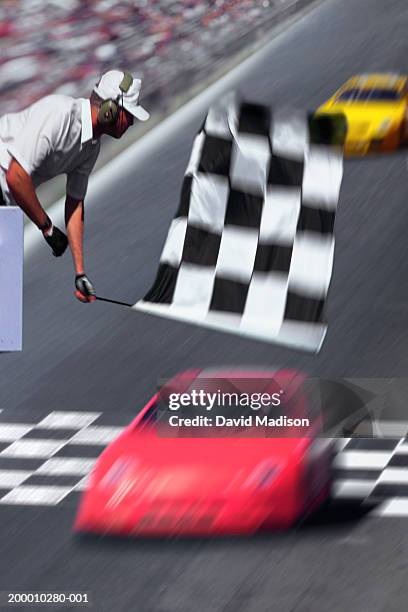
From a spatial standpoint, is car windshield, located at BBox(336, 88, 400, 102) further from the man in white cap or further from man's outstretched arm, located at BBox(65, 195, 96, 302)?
man's outstretched arm, located at BBox(65, 195, 96, 302)

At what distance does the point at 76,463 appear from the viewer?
10.5ft

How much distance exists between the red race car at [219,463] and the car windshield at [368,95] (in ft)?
2.78

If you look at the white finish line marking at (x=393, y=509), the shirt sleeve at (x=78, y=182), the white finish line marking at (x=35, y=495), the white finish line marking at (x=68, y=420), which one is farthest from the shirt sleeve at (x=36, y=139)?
the white finish line marking at (x=393, y=509)

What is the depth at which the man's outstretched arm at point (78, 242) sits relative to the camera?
3.22 m

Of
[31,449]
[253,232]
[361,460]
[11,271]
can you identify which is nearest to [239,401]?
[361,460]

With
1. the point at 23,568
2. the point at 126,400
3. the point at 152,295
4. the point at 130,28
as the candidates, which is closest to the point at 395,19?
the point at 130,28

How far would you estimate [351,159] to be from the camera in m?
3.20

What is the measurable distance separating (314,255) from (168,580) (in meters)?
1.08

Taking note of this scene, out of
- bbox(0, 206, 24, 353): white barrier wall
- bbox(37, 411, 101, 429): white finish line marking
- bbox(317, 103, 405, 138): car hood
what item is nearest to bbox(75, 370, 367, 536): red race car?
bbox(37, 411, 101, 429): white finish line marking

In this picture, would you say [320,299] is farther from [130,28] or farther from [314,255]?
[130,28]

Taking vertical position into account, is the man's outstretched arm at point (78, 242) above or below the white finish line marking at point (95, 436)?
above

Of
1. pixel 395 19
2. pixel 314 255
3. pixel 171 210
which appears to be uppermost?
pixel 395 19

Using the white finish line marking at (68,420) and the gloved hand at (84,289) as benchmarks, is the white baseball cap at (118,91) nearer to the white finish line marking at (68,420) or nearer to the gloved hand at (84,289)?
the gloved hand at (84,289)

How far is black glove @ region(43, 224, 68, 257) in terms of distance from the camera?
10.5ft
